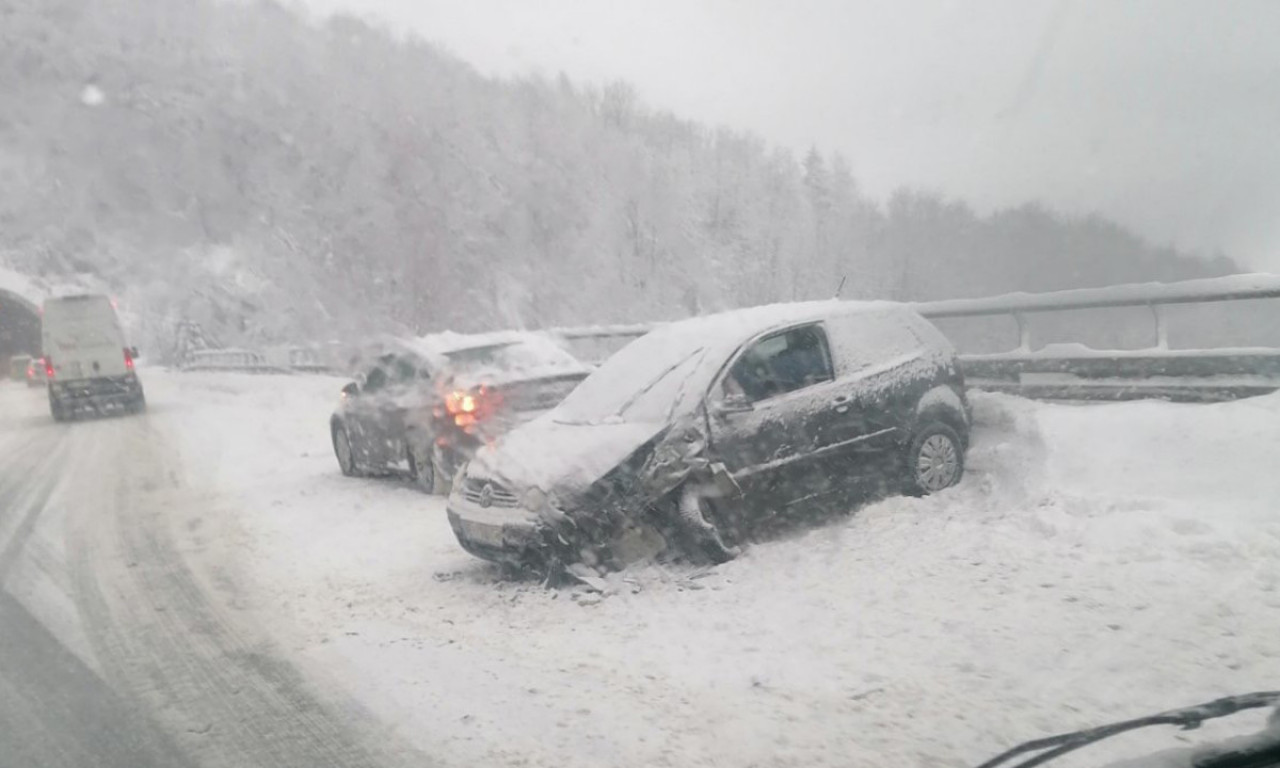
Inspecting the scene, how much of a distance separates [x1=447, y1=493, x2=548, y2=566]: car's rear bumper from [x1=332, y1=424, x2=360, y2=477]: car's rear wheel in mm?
4988

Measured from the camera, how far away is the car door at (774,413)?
6562 millimetres

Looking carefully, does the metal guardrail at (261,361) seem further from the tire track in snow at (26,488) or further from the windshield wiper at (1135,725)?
the windshield wiper at (1135,725)

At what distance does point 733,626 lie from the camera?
532cm

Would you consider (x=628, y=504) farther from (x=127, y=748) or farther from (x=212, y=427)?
(x=212, y=427)

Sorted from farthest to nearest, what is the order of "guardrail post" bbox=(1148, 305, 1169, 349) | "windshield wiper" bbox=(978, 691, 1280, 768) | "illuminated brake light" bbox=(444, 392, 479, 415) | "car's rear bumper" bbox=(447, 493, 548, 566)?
"illuminated brake light" bbox=(444, 392, 479, 415) → "guardrail post" bbox=(1148, 305, 1169, 349) → "car's rear bumper" bbox=(447, 493, 548, 566) → "windshield wiper" bbox=(978, 691, 1280, 768)

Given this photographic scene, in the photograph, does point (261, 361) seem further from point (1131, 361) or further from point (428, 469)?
point (1131, 361)

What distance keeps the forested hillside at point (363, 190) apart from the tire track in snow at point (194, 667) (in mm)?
18840

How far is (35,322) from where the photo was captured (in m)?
54.9

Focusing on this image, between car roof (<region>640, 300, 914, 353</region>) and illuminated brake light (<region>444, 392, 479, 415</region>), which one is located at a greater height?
car roof (<region>640, 300, 914, 353</region>)

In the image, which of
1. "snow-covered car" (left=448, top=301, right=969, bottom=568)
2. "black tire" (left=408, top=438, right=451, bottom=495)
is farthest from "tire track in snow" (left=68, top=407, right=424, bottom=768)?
"black tire" (left=408, top=438, right=451, bottom=495)

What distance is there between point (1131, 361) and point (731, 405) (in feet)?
14.6

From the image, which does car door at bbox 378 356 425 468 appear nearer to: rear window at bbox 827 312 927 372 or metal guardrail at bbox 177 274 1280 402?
rear window at bbox 827 312 927 372

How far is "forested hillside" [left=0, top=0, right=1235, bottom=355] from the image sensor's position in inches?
1583

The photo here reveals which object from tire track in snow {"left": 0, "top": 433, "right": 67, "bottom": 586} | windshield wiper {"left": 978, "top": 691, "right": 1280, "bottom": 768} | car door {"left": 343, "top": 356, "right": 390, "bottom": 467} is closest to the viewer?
windshield wiper {"left": 978, "top": 691, "right": 1280, "bottom": 768}
